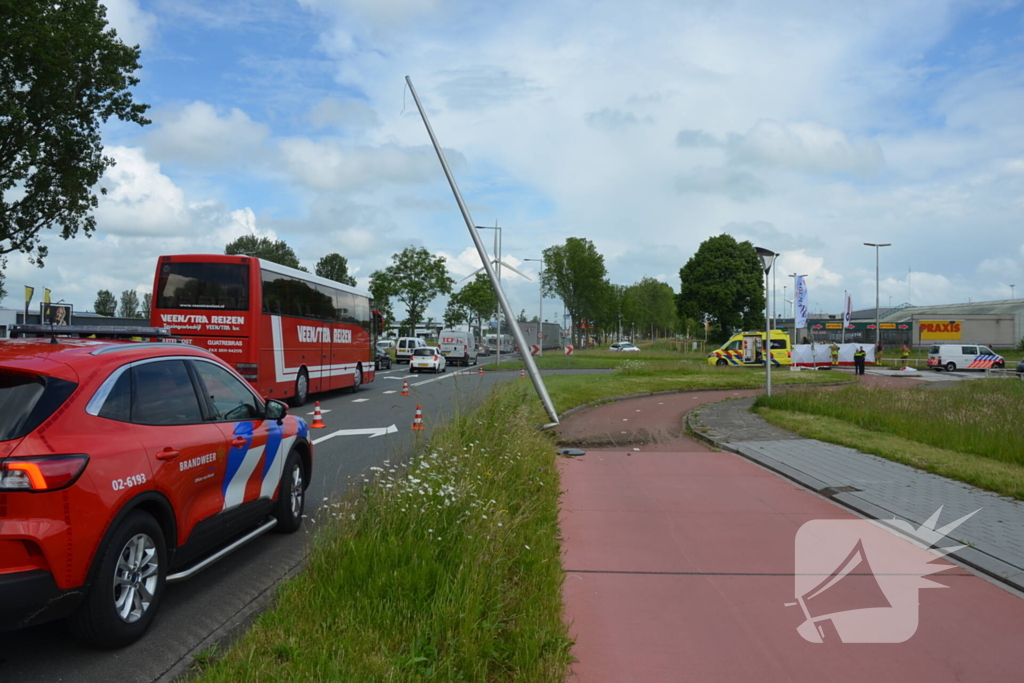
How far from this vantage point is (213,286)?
1666 cm

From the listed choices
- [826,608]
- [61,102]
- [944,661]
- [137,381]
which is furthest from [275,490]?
[61,102]

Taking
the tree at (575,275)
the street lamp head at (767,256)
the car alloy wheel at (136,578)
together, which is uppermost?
the tree at (575,275)

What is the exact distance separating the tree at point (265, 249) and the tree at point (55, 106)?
57.5 metres

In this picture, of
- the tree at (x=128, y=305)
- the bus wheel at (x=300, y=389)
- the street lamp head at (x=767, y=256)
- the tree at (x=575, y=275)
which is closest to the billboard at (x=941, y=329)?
the tree at (x=575, y=275)

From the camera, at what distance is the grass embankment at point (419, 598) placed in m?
3.60

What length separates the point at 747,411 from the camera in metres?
18.1

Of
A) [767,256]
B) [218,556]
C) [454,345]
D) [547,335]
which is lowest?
[218,556]

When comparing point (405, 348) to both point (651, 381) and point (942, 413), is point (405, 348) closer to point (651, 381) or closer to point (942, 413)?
point (651, 381)

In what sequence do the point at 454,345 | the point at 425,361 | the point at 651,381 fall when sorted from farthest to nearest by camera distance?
the point at 454,345 → the point at 425,361 → the point at 651,381

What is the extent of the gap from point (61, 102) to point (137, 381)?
818 inches

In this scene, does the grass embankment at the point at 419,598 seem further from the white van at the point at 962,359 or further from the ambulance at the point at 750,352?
the white van at the point at 962,359

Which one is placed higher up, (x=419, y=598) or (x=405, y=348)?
(x=405, y=348)

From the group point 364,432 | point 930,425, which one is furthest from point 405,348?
point 930,425

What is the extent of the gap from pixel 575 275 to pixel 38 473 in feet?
215
